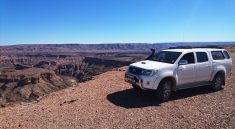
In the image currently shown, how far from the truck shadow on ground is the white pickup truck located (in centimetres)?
42

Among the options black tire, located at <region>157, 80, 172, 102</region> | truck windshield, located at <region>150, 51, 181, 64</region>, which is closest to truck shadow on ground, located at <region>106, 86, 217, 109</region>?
black tire, located at <region>157, 80, 172, 102</region>

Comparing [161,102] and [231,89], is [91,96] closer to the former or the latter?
[161,102]

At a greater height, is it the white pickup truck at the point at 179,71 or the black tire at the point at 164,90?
the white pickup truck at the point at 179,71

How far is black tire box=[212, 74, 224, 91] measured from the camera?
40.9ft

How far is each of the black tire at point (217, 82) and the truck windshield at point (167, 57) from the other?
2.32 metres

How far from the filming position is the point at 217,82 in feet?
41.1

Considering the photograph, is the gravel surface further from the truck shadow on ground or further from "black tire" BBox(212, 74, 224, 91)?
"black tire" BBox(212, 74, 224, 91)

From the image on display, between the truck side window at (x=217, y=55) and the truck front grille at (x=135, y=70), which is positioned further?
the truck side window at (x=217, y=55)

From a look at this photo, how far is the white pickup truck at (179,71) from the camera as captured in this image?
10.5 m

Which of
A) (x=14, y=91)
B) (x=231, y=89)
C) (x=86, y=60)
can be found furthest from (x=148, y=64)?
(x=86, y=60)

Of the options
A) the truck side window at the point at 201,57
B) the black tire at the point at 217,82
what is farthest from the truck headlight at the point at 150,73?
the black tire at the point at 217,82

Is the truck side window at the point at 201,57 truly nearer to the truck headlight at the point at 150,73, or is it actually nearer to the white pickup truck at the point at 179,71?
the white pickup truck at the point at 179,71

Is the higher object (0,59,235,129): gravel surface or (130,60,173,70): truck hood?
(130,60,173,70): truck hood

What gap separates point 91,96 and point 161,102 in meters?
3.02
